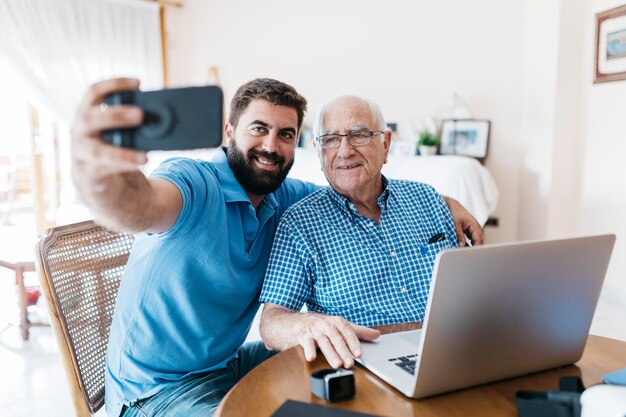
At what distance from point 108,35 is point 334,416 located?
514 cm

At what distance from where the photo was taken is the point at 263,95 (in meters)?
1.37

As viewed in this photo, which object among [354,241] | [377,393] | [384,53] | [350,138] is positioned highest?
[384,53]

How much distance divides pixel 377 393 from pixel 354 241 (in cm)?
60

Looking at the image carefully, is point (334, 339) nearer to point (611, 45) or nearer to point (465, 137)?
point (611, 45)

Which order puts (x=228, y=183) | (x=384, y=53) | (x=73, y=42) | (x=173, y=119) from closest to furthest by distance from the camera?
1. (x=173, y=119)
2. (x=228, y=183)
3. (x=384, y=53)
4. (x=73, y=42)

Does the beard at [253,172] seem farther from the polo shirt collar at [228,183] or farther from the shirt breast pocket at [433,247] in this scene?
the shirt breast pocket at [433,247]

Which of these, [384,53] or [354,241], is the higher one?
[384,53]

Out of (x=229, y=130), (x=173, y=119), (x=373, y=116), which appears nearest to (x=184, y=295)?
(x=229, y=130)

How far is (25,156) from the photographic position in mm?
5156

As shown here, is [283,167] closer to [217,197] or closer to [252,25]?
[217,197]

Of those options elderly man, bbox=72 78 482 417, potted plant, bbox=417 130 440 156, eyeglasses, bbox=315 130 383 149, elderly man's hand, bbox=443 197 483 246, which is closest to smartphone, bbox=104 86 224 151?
elderly man, bbox=72 78 482 417

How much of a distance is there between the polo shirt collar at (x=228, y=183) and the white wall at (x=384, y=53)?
9.68ft

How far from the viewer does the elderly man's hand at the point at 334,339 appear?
2.89 ft

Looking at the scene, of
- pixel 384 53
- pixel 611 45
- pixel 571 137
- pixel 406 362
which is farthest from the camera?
pixel 384 53
